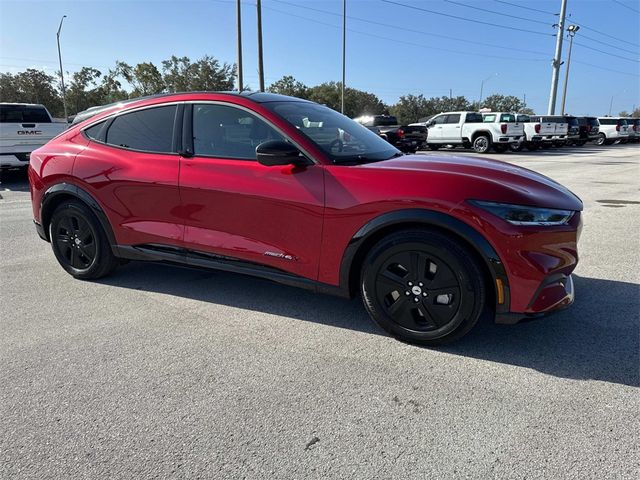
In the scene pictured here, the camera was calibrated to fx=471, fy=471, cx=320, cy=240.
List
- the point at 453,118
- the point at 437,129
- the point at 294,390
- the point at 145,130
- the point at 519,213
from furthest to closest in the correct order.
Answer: the point at 437,129 < the point at 453,118 < the point at 145,130 < the point at 519,213 < the point at 294,390

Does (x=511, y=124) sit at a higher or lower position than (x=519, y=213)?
higher

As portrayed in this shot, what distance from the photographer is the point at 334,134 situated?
3.69 meters

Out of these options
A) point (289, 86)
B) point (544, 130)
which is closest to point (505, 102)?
point (289, 86)

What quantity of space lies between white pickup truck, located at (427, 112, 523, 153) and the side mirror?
21.5 meters

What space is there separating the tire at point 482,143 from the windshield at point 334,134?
2085 centimetres

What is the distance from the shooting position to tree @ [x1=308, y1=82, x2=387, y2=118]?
80.3 m

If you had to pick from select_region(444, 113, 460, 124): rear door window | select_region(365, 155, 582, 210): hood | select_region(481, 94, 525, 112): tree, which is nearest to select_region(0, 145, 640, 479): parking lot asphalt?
select_region(365, 155, 582, 210): hood

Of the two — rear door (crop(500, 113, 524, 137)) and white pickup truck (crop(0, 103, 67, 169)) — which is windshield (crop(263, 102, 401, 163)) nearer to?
white pickup truck (crop(0, 103, 67, 169))

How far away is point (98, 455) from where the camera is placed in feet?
7.02

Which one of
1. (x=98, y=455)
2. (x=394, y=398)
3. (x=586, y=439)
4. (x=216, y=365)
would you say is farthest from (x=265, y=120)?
(x=586, y=439)

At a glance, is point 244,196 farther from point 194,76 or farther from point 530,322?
point 194,76

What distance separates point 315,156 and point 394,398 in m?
1.67

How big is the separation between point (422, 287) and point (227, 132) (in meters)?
1.90

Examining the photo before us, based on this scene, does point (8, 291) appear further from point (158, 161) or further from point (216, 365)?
point (216, 365)
